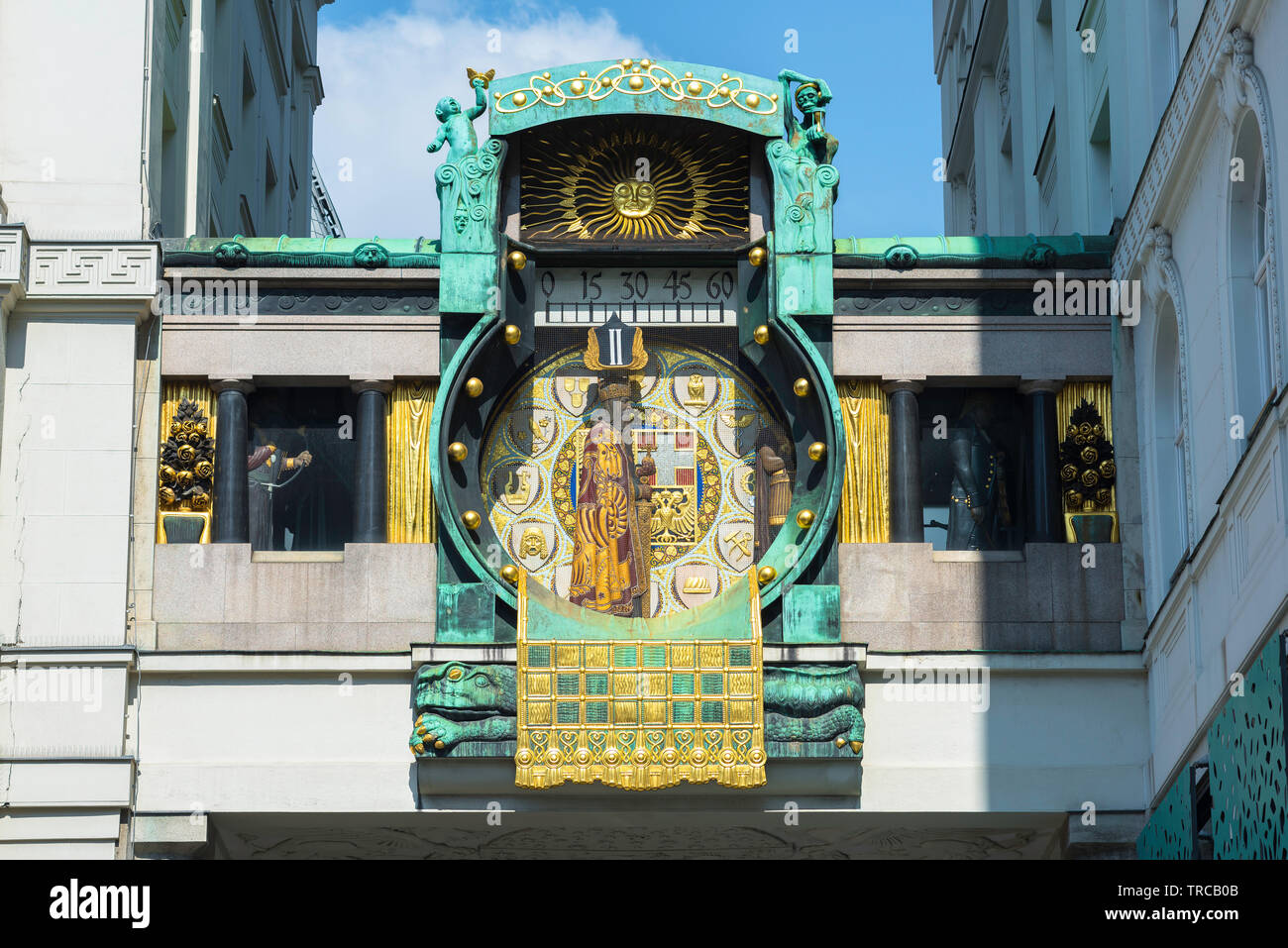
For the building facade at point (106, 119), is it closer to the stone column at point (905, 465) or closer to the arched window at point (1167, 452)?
the stone column at point (905, 465)

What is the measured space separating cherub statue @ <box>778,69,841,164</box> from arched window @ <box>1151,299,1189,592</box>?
338 centimetres

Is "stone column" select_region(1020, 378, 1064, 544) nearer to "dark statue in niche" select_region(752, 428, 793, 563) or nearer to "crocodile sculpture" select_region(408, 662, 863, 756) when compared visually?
"dark statue in niche" select_region(752, 428, 793, 563)

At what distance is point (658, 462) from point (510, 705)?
9.26 feet

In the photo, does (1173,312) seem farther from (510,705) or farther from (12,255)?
(12,255)

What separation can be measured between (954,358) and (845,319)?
100cm

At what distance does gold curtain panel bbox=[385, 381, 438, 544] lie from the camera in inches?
898

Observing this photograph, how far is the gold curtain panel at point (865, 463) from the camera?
2284 centimetres

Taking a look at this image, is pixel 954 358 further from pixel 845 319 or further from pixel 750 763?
pixel 750 763

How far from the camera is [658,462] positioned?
23.5 m

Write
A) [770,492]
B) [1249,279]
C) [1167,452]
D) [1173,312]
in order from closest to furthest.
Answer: [1249,279] → [1173,312] → [1167,452] → [770,492]

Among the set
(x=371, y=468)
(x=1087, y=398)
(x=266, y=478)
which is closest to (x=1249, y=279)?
(x=1087, y=398)

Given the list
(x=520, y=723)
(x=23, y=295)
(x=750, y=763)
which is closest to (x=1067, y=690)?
(x=750, y=763)

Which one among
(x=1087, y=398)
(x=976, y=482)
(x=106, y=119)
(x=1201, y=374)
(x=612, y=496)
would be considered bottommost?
(x=612, y=496)

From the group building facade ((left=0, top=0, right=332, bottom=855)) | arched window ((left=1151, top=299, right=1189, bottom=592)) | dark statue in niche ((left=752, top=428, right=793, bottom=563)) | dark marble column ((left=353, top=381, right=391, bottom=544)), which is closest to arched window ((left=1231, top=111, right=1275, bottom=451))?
arched window ((left=1151, top=299, right=1189, bottom=592))
